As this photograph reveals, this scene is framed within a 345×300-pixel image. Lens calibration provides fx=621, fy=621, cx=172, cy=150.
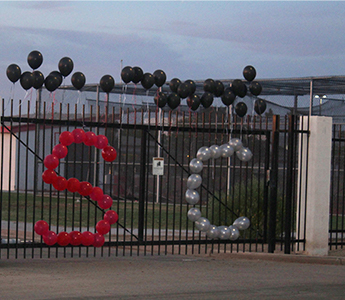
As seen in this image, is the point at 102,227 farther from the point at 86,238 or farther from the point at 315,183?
the point at 315,183

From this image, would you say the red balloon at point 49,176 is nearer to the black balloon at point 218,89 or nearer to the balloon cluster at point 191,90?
the balloon cluster at point 191,90

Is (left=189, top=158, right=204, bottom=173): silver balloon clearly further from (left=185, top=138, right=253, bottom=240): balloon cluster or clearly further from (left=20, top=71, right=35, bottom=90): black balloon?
(left=20, top=71, right=35, bottom=90): black balloon

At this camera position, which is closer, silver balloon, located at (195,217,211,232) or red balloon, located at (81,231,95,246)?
red balloon, located at (81,231,95,246)

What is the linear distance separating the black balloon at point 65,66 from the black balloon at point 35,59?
350mm

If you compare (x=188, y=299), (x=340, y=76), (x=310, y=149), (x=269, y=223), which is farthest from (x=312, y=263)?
(x=340, y=76)

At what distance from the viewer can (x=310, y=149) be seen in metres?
11.9

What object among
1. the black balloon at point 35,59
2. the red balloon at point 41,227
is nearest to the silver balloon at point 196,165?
the red balloon at point 41,227

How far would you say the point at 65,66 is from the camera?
10.4 meters

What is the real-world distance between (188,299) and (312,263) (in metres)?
4.55

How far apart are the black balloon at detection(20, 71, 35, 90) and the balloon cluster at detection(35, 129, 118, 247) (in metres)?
0.94

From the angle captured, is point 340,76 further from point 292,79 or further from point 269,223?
point 269,223

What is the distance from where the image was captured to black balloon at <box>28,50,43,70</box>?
1020 cm

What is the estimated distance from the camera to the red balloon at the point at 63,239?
10.1m

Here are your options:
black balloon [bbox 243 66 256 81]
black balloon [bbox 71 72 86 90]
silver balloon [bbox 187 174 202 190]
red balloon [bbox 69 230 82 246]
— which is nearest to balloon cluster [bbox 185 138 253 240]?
silver balloon [bbox 187 174 202 190]
